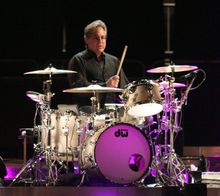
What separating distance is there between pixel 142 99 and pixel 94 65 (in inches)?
48.8

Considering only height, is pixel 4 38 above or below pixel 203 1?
below

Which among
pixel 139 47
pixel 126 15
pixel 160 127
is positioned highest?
pixel 126 15

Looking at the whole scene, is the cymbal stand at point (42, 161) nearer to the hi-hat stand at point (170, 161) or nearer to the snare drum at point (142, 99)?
the snare drum at point (142, 99)

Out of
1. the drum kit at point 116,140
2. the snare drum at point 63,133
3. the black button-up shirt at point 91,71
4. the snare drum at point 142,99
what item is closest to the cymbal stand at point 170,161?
the drum kit at point 116,140

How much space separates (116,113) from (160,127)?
454mm

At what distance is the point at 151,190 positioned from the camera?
403 centimetres

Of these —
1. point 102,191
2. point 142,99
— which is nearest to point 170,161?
point 142,99

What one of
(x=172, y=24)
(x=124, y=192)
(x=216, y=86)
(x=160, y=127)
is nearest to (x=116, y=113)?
(x=160, y=127)

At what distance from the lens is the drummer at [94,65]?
221 inches

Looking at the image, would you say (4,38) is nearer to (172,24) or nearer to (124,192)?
(172,24)

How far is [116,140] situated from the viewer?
446 centimetres

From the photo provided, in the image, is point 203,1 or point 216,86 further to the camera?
point 203,1

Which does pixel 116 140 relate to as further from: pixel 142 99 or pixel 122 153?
pixel 142 99

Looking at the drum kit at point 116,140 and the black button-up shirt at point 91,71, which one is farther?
the black button-up shirt at point 91,71
